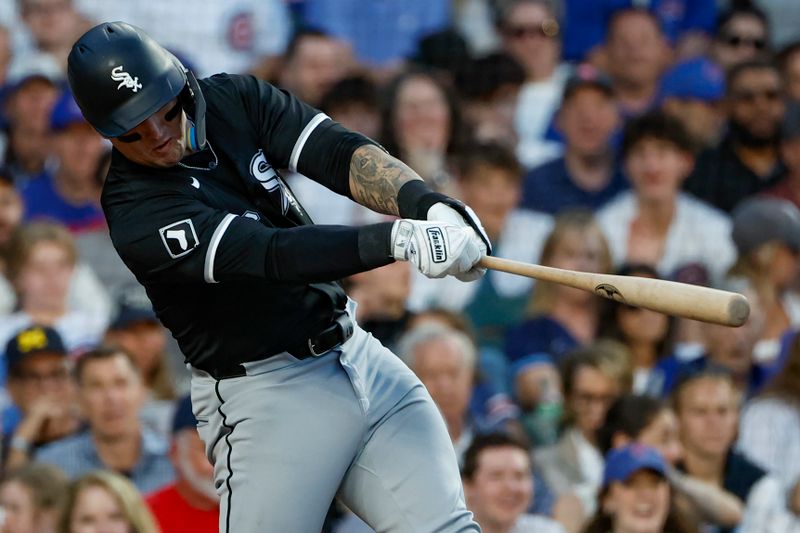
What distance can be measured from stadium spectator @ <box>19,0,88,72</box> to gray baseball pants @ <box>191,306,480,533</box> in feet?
16.0

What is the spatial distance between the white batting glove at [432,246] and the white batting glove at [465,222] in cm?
9

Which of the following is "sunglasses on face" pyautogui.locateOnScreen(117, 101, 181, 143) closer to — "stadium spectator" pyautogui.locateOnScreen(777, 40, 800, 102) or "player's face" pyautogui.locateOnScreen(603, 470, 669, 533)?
"player's face" pyautogui.locateOnScreen(603, 470, 669, 533)

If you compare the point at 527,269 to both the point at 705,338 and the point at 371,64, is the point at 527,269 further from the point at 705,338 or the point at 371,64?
the point at 371,64

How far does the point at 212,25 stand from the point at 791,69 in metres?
3.38

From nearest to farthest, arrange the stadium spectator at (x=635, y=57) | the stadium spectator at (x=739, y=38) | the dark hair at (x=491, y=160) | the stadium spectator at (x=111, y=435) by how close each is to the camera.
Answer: the stadium spectator at (x=111, y=435) → the dark hair at (x=491, y=160) → the stadium spectator at (x=635, y=57) → the stadium spectator at (x=739, y=38)

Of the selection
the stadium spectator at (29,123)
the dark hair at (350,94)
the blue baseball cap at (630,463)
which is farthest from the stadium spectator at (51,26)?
the blue baseball cap at (630,463)

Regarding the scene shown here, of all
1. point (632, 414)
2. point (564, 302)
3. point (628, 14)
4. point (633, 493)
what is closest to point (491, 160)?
point (564, 302)

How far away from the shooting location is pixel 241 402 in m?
3.77

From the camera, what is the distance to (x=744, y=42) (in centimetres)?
845

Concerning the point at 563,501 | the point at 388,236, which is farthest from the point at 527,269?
the point at 563,501

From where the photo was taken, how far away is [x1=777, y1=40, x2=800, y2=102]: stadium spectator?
26.8 feet

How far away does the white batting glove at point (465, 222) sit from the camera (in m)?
3.57

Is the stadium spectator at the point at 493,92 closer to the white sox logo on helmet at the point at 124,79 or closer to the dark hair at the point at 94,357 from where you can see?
the dark hair at the point at 94,357

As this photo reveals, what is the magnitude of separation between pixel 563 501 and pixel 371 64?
3.59 m
